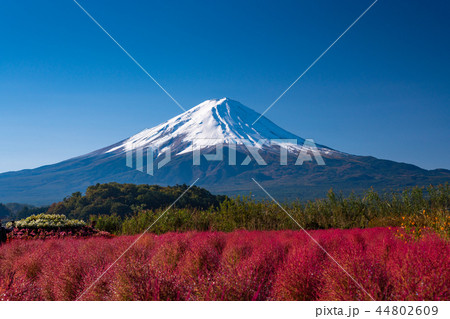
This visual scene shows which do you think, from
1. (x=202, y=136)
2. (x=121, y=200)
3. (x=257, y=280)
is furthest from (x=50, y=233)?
(x=202, y=136)

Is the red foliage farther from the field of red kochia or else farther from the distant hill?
the distant hill

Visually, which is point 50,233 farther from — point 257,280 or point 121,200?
point 121,200

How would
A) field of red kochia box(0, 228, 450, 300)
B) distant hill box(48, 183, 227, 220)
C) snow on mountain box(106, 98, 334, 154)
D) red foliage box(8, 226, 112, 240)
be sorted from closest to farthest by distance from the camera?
field of red kochia box(0, 228, 450, 300) → red foliage box(8, 226, 112, 240) → distant hill box(48, 183, 227, 220) → snow on mountain box(106, 98, 334, 154)

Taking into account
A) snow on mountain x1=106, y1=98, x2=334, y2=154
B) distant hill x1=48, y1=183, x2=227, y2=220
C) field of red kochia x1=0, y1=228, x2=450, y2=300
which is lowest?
distant hill x1=48, y1=183, x2=227, y2=220

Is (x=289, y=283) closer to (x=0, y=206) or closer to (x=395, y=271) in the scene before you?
(x=395, y=271)

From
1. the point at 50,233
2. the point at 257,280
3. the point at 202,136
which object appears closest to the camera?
the point at 257,280

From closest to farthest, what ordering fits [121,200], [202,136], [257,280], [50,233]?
[257,280], [50,233], [121,200], [202,136]

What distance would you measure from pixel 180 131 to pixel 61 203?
148 meters

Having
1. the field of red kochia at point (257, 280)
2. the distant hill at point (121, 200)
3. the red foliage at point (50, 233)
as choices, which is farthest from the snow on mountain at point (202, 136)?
the field of red kochia at point (257, 280)

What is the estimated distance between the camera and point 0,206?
238 feet

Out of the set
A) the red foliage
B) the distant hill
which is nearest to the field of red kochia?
the red foliage

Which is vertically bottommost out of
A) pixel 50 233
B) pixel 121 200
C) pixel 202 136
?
pixel 121 200
